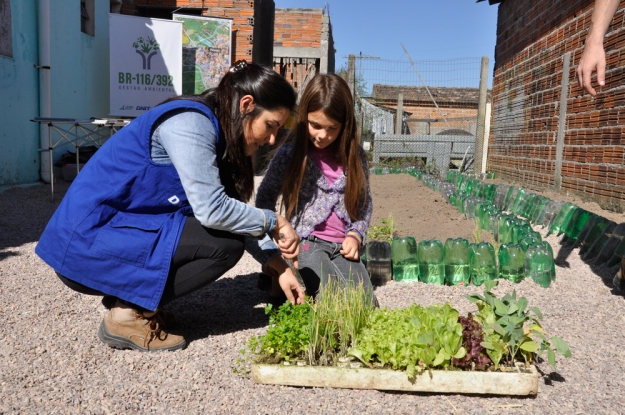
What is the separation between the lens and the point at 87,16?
9.70 m

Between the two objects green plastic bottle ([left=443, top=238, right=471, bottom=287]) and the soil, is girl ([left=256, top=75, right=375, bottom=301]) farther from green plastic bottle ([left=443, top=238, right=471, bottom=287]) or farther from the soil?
the soil

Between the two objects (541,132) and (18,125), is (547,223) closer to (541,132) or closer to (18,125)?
(541,132)

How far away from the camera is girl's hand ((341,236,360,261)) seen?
2.94 metres

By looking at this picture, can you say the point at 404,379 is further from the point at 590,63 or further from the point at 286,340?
the point at 590,63

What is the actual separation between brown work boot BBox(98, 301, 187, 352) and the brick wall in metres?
4.46

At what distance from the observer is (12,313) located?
2.86 meters

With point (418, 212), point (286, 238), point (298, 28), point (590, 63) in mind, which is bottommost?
point (418, 212)

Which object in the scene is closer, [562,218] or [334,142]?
[334,142]

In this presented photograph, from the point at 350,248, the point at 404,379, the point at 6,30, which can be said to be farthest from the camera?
the point at 6,30

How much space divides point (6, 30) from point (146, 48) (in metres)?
2.89

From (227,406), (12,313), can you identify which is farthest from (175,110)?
(12,313)

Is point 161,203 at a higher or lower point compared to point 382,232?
higher

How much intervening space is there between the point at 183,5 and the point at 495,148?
256 inches

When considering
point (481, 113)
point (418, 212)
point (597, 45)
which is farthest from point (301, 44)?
point (597, 45)
